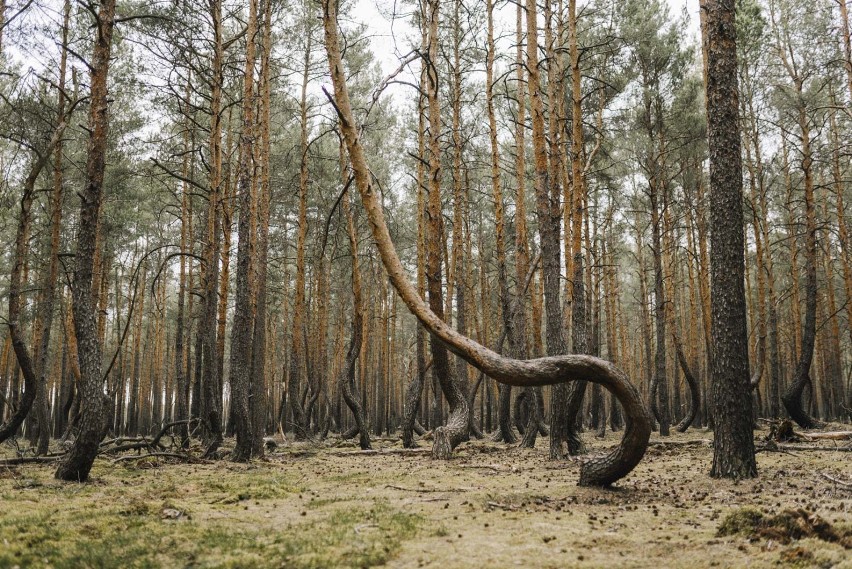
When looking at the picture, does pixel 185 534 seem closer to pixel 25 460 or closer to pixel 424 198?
pixel 25 460

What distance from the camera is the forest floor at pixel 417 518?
3.05 m

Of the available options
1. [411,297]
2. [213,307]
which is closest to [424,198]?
[213,307]

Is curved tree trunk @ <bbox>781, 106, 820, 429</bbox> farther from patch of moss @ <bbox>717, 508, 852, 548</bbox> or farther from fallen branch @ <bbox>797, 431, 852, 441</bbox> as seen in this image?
patch of moss @ <bbox>717, 508, 852, 548</bbox>

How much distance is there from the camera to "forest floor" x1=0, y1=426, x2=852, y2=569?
10.00 ft

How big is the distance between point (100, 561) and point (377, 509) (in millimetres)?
2111

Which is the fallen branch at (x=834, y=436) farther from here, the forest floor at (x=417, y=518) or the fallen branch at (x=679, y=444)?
the forest floor at (x=417, y=518)

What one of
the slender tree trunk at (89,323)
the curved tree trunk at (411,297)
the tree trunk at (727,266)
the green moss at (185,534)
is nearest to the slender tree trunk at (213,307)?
the slender tree trunk at (89,323)

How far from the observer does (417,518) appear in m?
4.14

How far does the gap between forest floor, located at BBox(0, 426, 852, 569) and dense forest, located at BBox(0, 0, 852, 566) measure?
367 mm

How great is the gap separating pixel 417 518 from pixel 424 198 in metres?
14.7

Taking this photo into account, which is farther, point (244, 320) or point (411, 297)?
point (244, 320)

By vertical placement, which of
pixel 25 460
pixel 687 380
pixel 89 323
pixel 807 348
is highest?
pixel 89 323

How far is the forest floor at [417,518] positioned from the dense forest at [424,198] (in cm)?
37

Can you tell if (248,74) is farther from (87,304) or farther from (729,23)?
(729,23)
